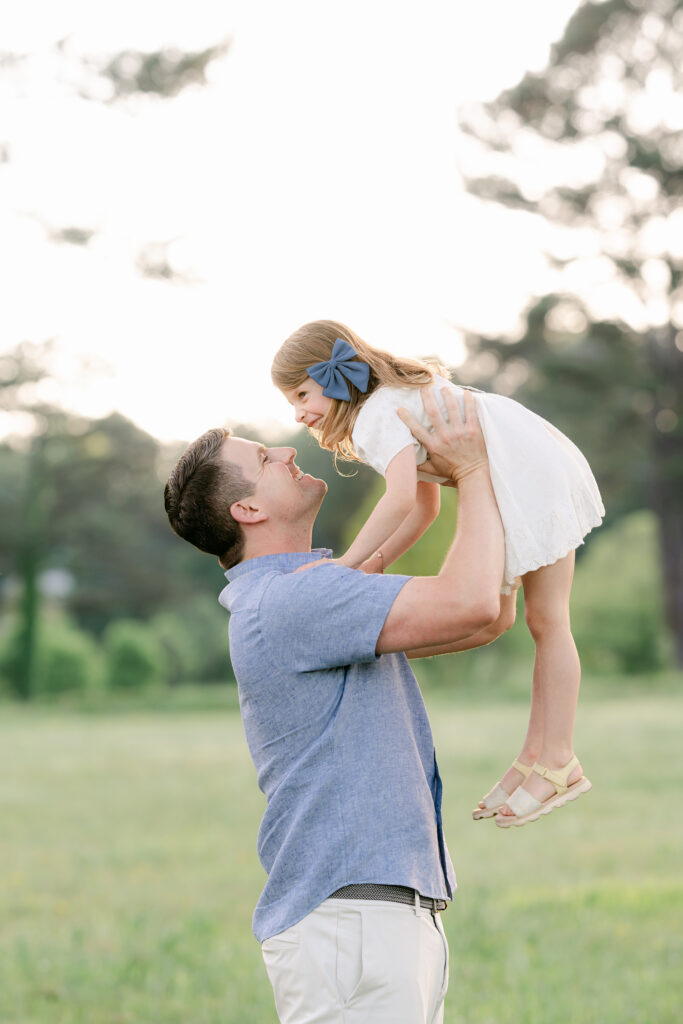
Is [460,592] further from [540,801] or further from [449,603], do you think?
[540,801]

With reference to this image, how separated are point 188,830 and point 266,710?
853 cm

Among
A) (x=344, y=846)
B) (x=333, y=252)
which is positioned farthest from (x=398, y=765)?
(x=333, y=252)

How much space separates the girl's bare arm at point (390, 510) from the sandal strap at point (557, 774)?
67 centimetres

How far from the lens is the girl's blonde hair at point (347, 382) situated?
2914 mm

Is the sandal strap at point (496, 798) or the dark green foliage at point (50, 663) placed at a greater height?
the sandal strap at point (496, 798)

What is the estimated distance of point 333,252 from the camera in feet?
62.9

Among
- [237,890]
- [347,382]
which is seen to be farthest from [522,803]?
[237,890]

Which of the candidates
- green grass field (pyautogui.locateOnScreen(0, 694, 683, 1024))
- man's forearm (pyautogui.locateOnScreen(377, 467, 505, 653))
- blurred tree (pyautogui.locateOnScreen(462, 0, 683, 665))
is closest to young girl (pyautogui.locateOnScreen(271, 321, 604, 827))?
man's forearm (pyautogui.locateOnScreen(377, 467, 505, 653))

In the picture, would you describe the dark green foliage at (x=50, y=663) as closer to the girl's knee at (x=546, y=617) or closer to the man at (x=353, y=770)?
the girl's knee at (x=546, y=617)

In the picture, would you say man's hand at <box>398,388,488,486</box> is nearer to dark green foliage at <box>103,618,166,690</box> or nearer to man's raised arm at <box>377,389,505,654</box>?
man's raised arm at <box>377,389,505,654</box>

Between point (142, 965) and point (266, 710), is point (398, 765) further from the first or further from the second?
point (142, 965)

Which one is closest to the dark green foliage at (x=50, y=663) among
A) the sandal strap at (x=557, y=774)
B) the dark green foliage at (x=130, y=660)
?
the dark green foliage at (x=130, y=660)

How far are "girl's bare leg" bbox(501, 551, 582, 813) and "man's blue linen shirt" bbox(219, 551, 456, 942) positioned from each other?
0.51m

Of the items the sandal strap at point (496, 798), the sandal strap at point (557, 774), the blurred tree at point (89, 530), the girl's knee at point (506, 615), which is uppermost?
the girl's knee at point (506, 615)
